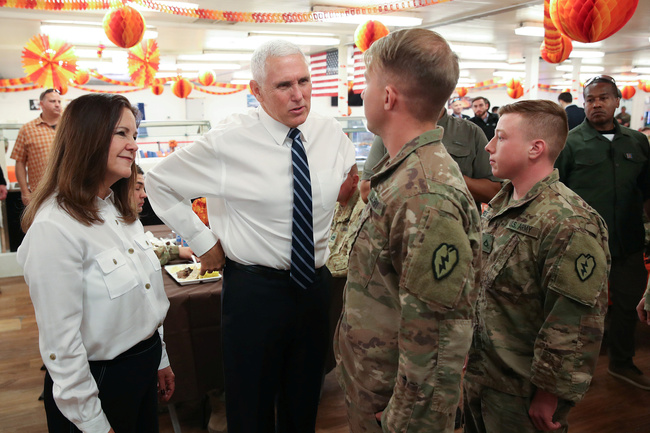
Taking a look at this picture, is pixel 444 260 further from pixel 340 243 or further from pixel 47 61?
pixel 47 61

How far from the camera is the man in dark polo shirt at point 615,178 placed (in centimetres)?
309

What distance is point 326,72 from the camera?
10.7 m

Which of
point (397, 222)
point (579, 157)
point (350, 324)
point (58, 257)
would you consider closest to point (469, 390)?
point (350, 324)

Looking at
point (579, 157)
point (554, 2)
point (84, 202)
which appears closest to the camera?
point (84, 202)

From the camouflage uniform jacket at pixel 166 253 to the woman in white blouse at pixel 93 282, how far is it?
45.4 inches

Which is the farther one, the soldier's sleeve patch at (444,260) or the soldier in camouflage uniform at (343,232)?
the soldier in camouflage uniform at (343,232)

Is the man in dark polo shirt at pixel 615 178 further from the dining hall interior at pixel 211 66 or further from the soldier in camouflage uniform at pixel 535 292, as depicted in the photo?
the soldier in camouflage uniform at pixel 535 292

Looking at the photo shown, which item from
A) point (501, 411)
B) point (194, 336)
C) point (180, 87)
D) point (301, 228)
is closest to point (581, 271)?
point (501, 411)

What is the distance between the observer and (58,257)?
1.27 metres

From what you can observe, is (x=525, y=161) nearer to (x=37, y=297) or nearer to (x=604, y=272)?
(x=604, y=272)

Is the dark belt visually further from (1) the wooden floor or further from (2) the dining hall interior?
(1) the wooden floor

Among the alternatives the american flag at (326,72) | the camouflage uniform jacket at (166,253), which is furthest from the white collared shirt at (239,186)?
the american flag at (326,72)

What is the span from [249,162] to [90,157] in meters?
0.53

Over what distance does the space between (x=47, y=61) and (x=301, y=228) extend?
581cm
